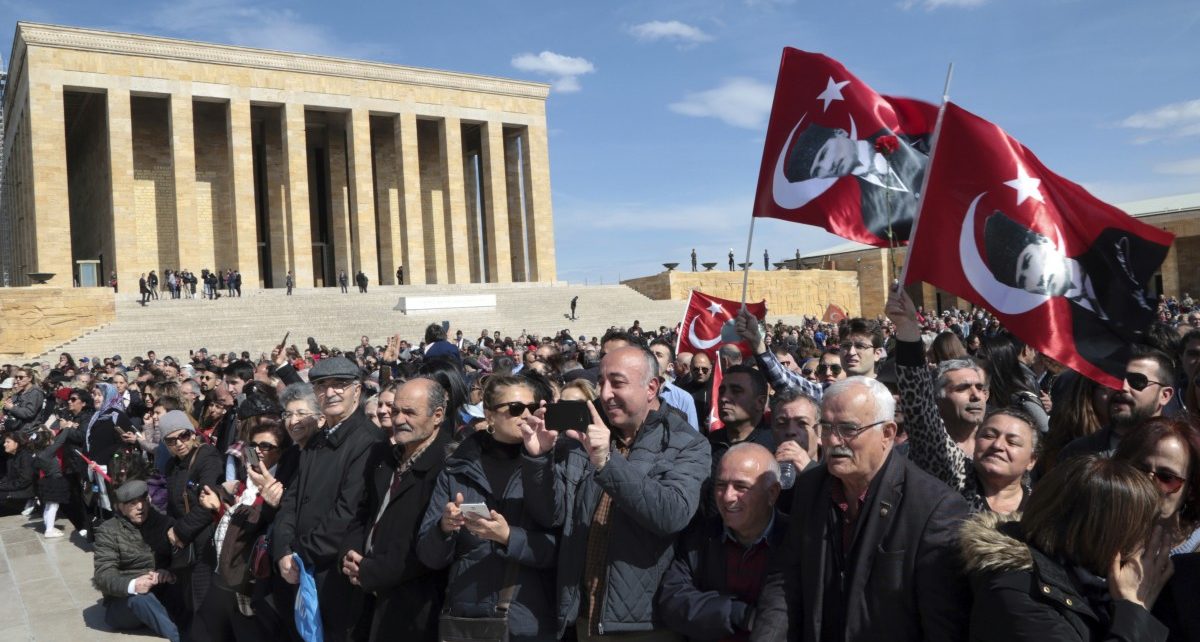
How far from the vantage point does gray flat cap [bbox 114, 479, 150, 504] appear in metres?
6.09

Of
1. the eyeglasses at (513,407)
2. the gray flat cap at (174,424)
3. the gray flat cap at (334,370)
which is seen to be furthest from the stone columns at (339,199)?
the eyeglasses at (513,407)

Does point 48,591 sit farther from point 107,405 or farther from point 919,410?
point 919,410

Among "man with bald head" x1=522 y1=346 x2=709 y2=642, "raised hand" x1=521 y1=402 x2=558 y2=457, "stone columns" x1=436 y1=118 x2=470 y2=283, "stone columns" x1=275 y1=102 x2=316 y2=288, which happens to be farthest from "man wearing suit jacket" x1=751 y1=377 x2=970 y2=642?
"stone columns" x1=436 y1=118 x2=470 y2=283

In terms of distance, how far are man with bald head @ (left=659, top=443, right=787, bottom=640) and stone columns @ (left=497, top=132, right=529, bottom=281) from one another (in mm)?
42134

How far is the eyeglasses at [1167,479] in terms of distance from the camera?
255 centimetres

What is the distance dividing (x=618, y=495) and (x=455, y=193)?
40.0 metres

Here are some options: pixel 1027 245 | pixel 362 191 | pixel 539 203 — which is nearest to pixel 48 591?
pixel 1027 245

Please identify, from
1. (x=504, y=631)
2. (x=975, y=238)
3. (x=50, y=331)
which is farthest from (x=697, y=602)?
(x=50, y=331)

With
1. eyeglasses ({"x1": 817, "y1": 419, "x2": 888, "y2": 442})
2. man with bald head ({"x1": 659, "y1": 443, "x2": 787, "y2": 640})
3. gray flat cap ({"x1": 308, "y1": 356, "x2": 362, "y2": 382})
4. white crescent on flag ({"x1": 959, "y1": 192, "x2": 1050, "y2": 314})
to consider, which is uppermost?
white crescent on flag ({"x1": 959, "y1": 192, "x2": 1050, "y2": 314})

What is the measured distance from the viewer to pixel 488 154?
42.9 meters

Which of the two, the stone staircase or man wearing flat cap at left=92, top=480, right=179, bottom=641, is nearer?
man wearing flat cap at left=92, top=480, right=179, bottom=641

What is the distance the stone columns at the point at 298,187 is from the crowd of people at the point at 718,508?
110 feet

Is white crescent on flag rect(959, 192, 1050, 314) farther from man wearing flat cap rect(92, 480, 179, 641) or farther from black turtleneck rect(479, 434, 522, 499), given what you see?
man wearing flat cap rect(92, 480, 179, 641)

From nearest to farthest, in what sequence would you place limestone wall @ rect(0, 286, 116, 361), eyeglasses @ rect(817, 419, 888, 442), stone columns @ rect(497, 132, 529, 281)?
eyeglasses @ rect(817, 419, 888, 442), limestone wall @ rect(0, 286, 116, 361), stone columns @ rect(497, 132, 529, 281)
